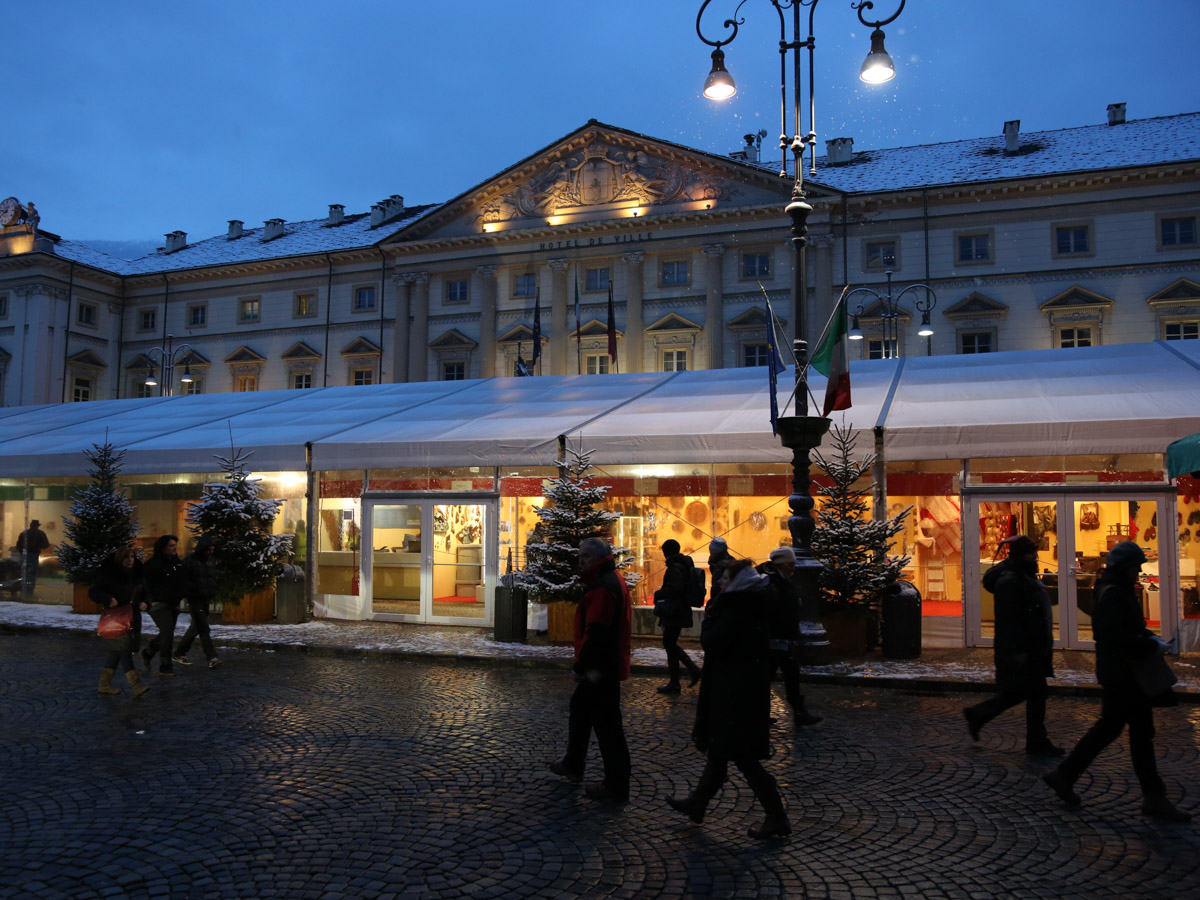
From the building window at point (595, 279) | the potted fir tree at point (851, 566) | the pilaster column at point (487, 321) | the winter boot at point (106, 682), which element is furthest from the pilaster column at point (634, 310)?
the winter boot at point (106, 682)

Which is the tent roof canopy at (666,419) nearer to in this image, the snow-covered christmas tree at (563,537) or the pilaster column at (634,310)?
the snow-covered christmas tree at (563,537)

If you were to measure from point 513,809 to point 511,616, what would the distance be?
7.55 meters

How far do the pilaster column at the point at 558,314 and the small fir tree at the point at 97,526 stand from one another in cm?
2276

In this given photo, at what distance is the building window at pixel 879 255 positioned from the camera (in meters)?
35.4

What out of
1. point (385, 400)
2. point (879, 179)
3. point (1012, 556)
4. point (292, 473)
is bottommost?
point (1012, 556)

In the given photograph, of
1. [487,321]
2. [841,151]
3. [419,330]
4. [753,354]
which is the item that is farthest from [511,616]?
[841,151]

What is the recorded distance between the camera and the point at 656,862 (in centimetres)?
502

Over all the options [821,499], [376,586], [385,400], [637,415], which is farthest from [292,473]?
[821,499]

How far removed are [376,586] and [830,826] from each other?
11761mm

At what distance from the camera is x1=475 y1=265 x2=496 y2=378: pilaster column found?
3997 cm

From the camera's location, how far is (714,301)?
3700 cm

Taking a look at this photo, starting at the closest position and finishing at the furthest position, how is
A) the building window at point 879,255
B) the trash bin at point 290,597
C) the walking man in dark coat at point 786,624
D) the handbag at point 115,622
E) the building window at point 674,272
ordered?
the walking man in dark coat at point 786,624
the handbag at point 115,622
the trash bin at point 290,597
the building window at point 879,255
the building window at point 674,272

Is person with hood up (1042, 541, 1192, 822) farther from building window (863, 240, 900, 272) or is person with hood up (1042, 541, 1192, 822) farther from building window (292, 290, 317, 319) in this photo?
building window (292, 290, 317, 319)

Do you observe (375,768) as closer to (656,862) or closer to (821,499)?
(656,862)
